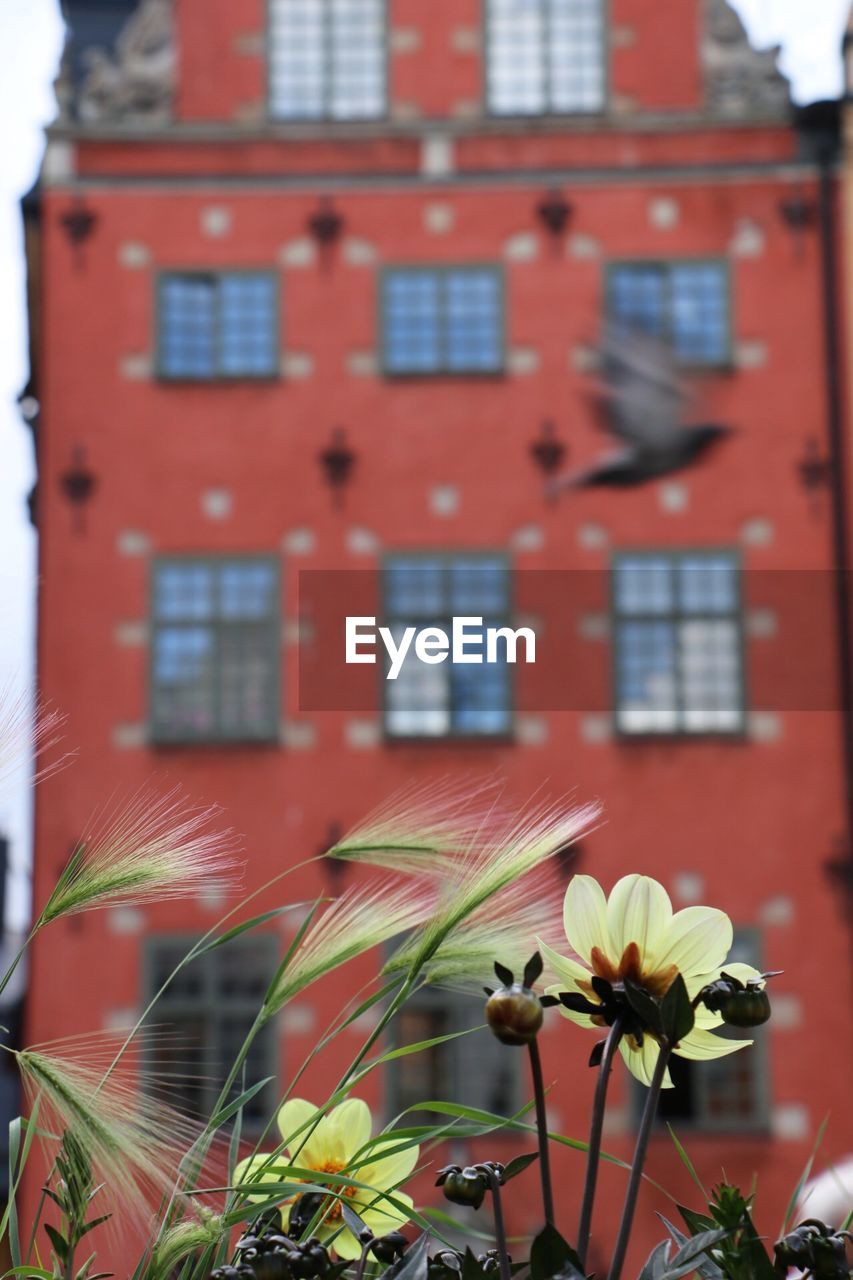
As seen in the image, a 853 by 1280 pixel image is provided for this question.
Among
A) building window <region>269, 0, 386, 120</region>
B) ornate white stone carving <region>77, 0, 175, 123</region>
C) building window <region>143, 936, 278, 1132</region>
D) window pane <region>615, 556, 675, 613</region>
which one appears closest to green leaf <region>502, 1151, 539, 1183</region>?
building window <region>143, 936, 278, 1132</region>

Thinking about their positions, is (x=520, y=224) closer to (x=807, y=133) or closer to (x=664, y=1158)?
(x=807, y=133)

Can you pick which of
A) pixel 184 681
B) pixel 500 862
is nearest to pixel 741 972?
pixel 500 862

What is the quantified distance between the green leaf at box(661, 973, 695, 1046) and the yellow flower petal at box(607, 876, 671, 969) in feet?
0.27

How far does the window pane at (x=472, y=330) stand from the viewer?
12406mm

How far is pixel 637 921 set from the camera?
3.02ft

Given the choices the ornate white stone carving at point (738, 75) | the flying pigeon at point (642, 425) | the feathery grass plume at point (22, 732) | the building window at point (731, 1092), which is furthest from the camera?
the ornate white stone carving at point (738, 75)

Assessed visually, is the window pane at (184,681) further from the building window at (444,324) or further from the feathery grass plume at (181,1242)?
the feathery grass plume at (181,1242)

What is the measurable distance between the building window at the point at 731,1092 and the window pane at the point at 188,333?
16.9 ft

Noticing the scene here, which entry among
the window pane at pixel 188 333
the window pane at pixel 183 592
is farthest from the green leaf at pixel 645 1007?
the window pane at pixel 188 333

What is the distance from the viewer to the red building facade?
1177cm

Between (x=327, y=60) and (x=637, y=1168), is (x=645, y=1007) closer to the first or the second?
(x=637, y=1168)

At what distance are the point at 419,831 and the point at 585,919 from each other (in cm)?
18

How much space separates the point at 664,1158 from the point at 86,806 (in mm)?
4262

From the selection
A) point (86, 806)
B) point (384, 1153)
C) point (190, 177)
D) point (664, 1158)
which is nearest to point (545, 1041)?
point (664, 1158)
